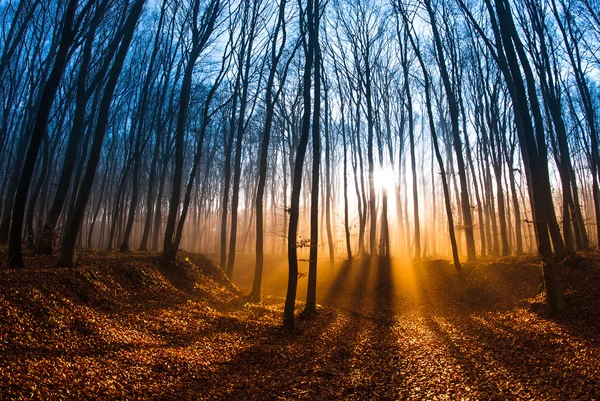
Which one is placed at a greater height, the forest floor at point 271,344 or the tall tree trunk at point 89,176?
the tall tree trunk at point 89,176

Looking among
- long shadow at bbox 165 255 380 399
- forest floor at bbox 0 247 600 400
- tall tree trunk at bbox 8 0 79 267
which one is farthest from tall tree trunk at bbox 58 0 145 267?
long shadow at bbox 165 255 380 399

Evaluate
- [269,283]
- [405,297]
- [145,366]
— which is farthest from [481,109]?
[145,366]

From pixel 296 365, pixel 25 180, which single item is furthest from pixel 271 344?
pixel 25 180

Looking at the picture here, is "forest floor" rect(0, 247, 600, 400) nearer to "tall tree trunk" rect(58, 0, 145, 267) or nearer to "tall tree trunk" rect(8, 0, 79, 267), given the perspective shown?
"tall tree trunk" rect(8, 0, 79, 267)

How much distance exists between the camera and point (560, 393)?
417 centimetres

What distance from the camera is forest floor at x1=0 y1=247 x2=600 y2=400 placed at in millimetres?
4316

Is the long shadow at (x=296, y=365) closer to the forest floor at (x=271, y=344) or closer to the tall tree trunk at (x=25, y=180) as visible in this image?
the forest floor at (x=271, y=344)

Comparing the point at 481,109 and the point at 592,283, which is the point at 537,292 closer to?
the point at 592,283

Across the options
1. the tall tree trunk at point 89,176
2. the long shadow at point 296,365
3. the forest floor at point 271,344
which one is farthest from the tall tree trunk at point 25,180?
the long shadow at point 296,365

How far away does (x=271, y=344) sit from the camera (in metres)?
6.92

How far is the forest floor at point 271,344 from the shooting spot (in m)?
4.32

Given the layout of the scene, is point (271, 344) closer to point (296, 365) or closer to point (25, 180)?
point (296, 365)

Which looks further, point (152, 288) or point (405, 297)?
point (405, 297)

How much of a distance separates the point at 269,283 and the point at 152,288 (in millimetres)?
11565
